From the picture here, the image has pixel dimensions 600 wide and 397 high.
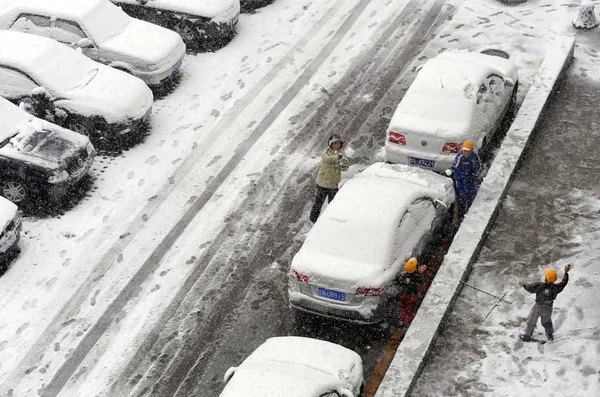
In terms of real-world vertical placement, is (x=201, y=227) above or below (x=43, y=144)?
below

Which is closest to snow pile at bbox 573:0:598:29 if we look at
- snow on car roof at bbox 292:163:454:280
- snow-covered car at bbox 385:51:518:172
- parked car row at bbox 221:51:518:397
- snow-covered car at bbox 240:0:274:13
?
parked car row at bbox 221:51:518:397

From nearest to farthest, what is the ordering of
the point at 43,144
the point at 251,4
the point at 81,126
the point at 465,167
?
1. the point at 465,167
2. the point at 43,144
3. the point at 81,126
4. the point at 251,4

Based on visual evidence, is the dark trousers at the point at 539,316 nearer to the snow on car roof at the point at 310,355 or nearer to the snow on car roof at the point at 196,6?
the snow on car roof at the point at 310,355

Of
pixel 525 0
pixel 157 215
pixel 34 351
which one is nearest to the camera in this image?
pixel 34 351

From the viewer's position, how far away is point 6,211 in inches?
511

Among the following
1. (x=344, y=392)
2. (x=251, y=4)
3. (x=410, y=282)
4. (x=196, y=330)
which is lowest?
(x=251, y=4)

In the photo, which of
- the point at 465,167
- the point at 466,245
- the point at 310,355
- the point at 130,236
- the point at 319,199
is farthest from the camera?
the point at 130,236

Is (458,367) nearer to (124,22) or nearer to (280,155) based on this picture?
(280,155)

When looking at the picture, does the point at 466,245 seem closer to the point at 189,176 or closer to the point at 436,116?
the point at 436,116

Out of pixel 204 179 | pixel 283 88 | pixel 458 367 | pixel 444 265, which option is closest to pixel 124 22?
pixel 283 88

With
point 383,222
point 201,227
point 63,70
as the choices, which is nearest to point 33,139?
point 63,70

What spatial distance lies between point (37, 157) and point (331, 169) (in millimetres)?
4961

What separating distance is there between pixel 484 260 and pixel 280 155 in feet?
15.7

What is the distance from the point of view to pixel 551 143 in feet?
48.6
